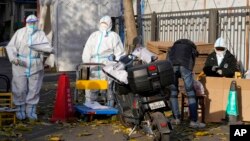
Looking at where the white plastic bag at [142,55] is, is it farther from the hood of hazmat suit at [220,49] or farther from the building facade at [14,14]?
the building facade at [14,14]

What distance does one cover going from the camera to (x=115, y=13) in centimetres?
2155

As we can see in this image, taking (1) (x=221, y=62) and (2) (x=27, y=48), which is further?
(1) (x=221, y=62)

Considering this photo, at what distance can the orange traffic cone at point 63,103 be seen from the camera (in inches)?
380

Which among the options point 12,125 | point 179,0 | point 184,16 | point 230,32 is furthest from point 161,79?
point 179,0

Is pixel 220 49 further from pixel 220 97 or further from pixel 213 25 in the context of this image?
pixel 213 25

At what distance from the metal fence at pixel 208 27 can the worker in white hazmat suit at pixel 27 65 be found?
524 centimetres

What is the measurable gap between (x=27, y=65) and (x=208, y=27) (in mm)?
5802

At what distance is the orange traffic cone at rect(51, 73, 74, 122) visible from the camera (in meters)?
9.64

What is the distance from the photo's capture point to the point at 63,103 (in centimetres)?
963

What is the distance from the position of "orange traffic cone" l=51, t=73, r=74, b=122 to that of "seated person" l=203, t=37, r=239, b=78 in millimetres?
2648

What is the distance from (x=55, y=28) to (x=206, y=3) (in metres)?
7.63

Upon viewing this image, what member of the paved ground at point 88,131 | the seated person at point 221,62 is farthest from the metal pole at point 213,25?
the paved ground at point 88,131

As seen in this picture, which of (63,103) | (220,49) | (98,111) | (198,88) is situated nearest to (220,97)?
(198,88)

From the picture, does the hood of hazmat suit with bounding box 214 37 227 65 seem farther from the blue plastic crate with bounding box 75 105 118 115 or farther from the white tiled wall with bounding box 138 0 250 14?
the white tiled wall with bounding box 138 0 250 14
